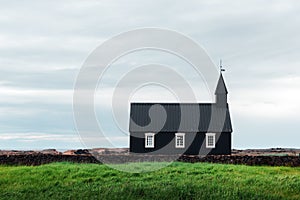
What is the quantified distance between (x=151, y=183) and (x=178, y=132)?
803 inches

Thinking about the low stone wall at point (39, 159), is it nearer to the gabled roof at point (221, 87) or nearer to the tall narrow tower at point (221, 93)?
the tall narrow tower at point (221, 93)

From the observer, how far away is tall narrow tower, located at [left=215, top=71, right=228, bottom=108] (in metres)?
42.9

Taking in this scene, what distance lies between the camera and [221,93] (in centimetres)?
4297

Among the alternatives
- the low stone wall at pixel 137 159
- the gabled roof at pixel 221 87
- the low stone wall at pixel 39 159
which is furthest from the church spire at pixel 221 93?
the low stone wall at pixel 39 159

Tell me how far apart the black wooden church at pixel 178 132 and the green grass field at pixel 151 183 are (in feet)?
45.5

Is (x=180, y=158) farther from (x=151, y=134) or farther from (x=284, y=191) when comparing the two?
(x=284, y=191)

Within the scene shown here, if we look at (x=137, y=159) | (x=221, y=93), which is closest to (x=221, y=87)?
(x=221, y=93)

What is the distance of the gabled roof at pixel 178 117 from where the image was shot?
136ft

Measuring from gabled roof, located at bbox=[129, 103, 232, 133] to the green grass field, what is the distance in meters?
14.3

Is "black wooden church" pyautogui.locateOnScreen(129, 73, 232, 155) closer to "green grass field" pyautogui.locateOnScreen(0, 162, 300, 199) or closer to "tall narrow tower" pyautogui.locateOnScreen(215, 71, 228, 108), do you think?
"tall narrow tower" pyautogui.locateOnScreen(215, 71, 228, 108)

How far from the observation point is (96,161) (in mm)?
30688

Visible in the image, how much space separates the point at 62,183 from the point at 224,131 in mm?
21230

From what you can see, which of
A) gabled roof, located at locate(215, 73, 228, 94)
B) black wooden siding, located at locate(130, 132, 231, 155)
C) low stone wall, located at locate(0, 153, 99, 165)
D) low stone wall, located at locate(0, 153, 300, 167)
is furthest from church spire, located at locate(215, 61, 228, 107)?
low stone wall, located at locate(0, 153, 99, 165)

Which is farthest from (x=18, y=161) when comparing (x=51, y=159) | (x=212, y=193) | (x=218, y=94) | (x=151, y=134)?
(x=218, y=94)
